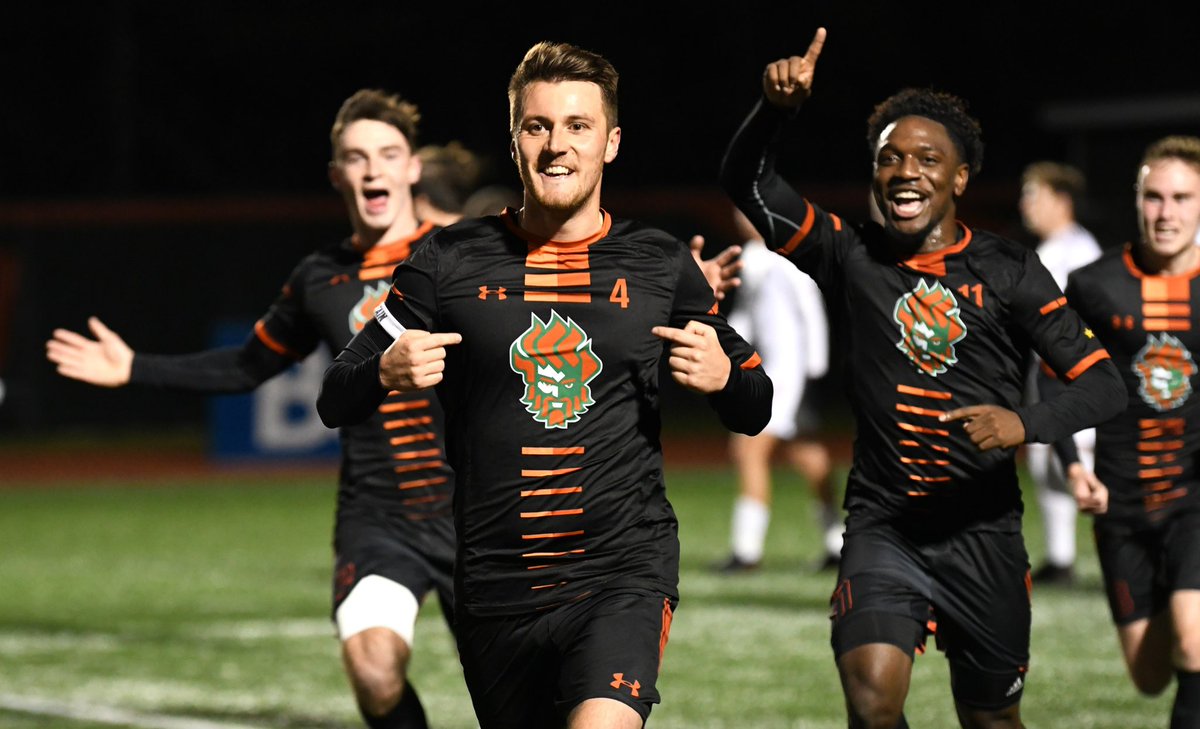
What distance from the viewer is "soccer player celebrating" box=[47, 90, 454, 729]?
6211 mm

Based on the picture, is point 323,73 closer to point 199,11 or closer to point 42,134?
point 199,11

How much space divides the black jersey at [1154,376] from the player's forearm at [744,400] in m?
2.14

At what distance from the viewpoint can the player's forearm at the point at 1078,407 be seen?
5.24 metres

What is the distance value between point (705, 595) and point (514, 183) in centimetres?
2296

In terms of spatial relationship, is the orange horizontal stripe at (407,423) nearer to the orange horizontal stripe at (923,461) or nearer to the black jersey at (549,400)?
the black jersey at (549,400)

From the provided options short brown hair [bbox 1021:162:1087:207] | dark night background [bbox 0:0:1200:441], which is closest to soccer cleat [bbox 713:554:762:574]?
short brown hair [bbox 1021:162:1087:207]

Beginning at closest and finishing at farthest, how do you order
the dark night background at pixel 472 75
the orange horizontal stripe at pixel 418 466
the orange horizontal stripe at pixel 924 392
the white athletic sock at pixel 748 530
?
the orange horizontal stripe at pixel 924 392
the orange horizontal stripe at pixel 418 466
the white athletic sock at pixel 748 530
the dark night background at pixel 472 75

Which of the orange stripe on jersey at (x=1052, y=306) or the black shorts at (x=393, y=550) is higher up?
the orange stripe on jersey at (x=1052, y=306)

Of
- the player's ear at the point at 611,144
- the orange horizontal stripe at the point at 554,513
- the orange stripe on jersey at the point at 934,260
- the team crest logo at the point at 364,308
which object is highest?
the player's ear at the point at 611,144

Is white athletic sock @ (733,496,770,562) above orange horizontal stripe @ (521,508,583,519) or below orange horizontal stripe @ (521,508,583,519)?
below

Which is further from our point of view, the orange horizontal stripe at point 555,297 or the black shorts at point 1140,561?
the black shorts at point 1140,561

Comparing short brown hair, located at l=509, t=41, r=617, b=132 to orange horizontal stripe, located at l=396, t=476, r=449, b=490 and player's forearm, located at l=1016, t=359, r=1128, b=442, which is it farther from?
orange horizontal stripe, located at l=396, t=476, r=449, b=490

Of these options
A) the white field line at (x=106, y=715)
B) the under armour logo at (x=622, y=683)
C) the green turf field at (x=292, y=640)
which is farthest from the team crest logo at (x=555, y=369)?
the white field line at (x=106, y=715)

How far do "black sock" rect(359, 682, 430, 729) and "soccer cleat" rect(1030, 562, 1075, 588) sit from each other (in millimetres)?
6058
